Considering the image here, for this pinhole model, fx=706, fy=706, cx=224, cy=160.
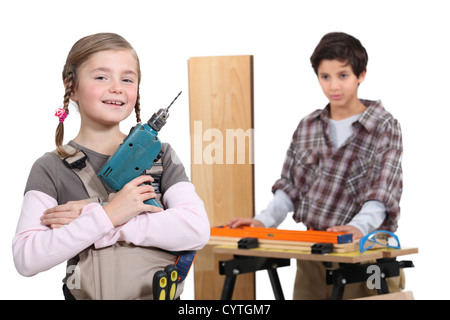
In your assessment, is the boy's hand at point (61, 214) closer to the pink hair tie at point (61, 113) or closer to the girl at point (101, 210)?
the girl at point (101, 210)

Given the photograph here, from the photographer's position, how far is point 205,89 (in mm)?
3057

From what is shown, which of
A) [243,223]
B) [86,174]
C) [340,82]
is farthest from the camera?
[243,223]

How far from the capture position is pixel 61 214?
156 cm

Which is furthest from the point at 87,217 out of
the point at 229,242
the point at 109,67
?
the point at 229,242

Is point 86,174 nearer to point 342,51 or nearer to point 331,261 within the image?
point 331,261

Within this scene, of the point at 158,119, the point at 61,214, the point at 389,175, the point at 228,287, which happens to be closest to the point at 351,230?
the point at 389,175

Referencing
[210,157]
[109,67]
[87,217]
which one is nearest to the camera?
[87,217]

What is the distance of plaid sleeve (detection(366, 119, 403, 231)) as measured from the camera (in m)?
2.83

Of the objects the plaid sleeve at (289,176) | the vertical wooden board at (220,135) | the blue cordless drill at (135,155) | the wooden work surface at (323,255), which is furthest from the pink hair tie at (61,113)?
the plaid sleeve at (289,176)

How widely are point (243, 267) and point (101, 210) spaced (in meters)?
1.52

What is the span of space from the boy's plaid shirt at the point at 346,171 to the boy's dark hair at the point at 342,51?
18cm

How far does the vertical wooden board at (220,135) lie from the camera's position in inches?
118

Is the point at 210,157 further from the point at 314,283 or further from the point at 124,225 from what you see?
the point at 124,225

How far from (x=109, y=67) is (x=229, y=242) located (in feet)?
4.89
